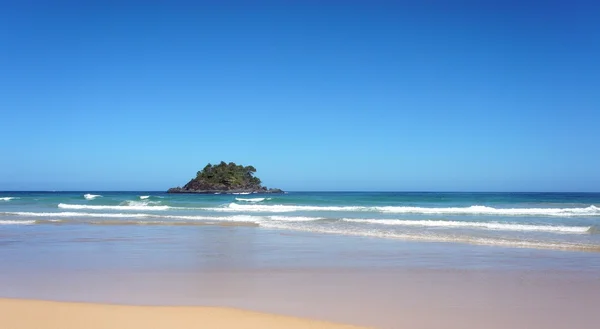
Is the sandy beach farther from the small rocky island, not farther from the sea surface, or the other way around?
the small rocky island

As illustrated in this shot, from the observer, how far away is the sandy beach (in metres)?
5.39

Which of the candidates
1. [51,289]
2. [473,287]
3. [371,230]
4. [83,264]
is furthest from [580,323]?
[371,230]

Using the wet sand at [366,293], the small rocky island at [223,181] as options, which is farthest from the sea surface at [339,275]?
the small rocky island at [223,181]

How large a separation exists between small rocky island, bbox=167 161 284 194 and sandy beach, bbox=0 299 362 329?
91075 mm

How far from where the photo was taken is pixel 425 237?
15484mm

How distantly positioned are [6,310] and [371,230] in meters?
13.6

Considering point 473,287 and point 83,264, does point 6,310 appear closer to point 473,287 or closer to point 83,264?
point 83,264

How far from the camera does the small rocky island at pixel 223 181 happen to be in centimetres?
9812

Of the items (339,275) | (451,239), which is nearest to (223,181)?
(451,239)

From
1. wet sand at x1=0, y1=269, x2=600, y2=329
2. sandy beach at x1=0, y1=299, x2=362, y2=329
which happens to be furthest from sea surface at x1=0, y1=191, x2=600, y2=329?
sandy beach at x1=0, y1=299, x2=362, y2=329

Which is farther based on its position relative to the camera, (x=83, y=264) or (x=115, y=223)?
(x=115, y=223)

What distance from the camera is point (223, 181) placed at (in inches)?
3878

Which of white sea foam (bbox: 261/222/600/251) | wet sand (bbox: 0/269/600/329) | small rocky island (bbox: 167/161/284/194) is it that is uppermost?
small rocky island (bbox: 167/161/284/194)

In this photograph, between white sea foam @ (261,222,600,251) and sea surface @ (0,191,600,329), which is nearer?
sea surface @ (0,191,600,329)
